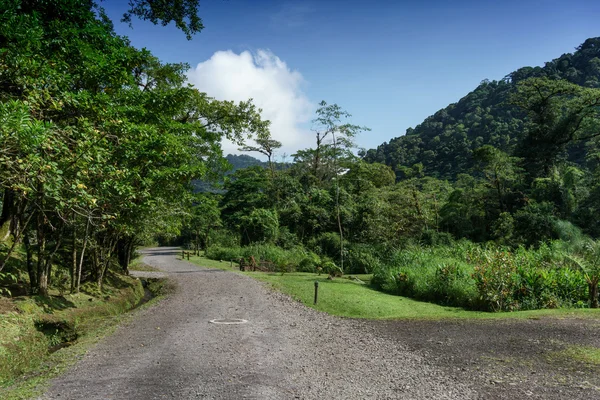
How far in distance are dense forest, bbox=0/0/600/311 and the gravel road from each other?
8.13 ft

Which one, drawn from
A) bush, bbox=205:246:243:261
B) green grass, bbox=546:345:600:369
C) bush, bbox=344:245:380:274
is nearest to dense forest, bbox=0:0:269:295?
green grass, bbox=546:345:600:369

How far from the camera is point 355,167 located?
129ft

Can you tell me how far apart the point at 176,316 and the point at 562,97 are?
1307 inches

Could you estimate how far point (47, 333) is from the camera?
8.25m

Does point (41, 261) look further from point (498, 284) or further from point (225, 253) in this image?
point (225, 253)

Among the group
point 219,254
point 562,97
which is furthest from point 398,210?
point 562,97

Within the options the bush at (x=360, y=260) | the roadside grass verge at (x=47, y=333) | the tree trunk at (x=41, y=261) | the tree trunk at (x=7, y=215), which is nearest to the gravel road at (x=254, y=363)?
the roadside grass verge at (x=47, y=333)

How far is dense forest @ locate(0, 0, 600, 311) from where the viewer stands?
5.64 metres

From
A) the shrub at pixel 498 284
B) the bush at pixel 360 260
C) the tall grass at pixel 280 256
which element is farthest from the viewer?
the tall grass at pixel 280 256

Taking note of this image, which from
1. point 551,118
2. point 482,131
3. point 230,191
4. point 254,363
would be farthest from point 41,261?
point 482,131

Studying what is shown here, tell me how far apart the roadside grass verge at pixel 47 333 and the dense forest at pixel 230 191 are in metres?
0.88

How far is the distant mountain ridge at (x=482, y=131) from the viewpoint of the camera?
164 feet

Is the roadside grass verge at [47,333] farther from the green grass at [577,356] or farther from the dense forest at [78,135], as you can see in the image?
the green grass at [577,356]

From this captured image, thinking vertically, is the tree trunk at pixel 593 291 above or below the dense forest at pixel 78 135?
below
